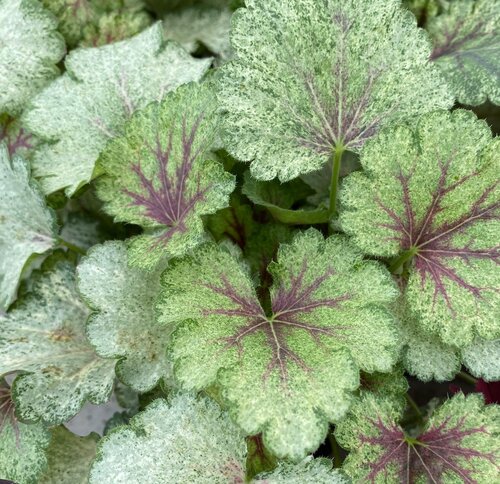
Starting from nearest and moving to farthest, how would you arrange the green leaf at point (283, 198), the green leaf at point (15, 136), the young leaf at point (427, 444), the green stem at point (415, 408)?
the young leaf at point (427, 444) < the green leaf at point (283, 198) < the green stem at point (415, 408) < the green leaf at point (15, 136)

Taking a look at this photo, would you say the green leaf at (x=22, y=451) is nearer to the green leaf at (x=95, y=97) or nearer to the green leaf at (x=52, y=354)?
the green leaf at (x=52, y=354)

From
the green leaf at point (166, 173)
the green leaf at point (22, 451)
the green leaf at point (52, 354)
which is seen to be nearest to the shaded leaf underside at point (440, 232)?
the green leaf at point (166, 173)

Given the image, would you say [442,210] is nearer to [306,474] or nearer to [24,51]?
[306,474]

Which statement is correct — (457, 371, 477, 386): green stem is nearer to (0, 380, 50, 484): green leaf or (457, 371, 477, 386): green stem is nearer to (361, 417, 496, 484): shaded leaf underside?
(361, 417, 496, 484): shaded leaf underside

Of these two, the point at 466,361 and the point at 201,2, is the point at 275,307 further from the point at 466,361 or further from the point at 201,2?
the point at 201,2

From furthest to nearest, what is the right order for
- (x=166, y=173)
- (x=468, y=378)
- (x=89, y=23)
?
(x=89, y=23) → (x=468, y=378) → (x=166, y=173)

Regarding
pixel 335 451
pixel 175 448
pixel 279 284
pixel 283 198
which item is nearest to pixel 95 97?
pixel 283 198
